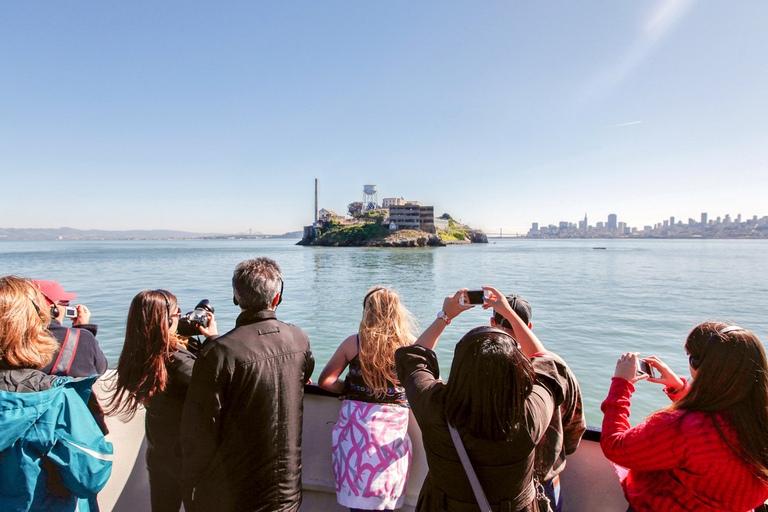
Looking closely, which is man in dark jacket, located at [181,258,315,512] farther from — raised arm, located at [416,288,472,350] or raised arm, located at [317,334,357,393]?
raised arm, located at [416,288,472,350]

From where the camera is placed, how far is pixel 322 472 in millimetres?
2539

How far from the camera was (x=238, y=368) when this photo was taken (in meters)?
1.63

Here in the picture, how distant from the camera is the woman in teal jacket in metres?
1.60

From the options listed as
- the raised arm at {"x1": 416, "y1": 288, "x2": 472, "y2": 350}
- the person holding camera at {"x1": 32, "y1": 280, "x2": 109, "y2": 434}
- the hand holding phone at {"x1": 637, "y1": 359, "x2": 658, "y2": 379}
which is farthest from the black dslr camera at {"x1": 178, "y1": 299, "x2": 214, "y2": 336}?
the hand holding phone at {"x1": 637, "y1": 359, "x2": 658, "y2": 379}

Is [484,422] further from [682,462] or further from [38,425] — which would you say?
[38,425]

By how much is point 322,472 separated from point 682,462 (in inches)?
77.9

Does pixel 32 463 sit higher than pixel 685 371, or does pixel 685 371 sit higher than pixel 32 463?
pixel 32 463

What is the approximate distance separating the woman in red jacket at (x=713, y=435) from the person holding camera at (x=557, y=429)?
0.22m

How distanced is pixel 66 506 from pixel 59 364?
0.64 m

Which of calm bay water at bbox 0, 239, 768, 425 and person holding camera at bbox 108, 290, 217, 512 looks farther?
calm bay water at bbox 0, 239, 768, 425

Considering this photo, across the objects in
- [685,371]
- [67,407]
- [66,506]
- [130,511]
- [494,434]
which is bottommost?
[685,371]

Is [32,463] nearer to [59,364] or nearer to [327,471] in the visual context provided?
[59,364]

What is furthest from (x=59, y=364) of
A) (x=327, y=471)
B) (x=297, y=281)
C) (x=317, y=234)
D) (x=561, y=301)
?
(x=317, y=234)

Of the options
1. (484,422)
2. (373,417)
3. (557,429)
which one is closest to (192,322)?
(373,417)
